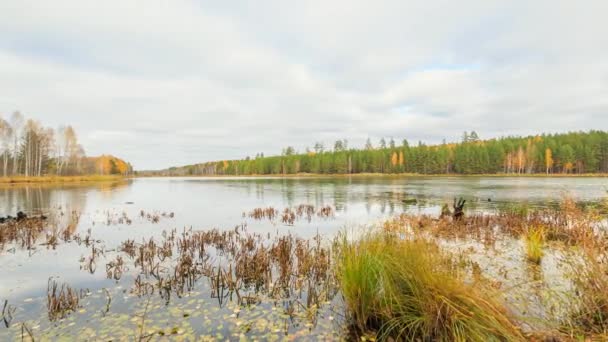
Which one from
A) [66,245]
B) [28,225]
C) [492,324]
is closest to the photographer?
[492,324]

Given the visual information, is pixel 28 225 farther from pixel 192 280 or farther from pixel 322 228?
pixel 322 228

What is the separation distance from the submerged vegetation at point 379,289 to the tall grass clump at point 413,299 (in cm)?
2

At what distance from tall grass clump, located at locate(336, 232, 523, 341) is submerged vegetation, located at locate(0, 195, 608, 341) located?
20 mm

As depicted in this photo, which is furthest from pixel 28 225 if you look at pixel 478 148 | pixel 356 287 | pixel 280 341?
pixel 478 148

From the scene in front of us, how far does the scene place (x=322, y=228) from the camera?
52.4ft

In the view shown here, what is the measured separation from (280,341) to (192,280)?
153 inches

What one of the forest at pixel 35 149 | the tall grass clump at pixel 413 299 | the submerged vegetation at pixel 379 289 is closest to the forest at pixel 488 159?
the forest at pixel 35 149

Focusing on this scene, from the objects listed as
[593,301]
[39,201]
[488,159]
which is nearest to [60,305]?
[593,301]

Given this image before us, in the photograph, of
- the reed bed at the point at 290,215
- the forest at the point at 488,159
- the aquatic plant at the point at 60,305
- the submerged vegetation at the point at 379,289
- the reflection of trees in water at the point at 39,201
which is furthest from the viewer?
the forest at the point at 488,159

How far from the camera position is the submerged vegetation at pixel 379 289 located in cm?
445

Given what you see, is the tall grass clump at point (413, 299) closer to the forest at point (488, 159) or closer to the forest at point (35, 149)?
the forest at point (35, 149)

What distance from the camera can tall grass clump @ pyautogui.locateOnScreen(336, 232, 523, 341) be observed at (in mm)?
4027

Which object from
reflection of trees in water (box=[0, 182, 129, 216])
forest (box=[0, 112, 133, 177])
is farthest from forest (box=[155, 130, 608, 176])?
reflection of trees in water (box=[0, 182, 129, 216])

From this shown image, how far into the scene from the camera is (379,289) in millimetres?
5445
